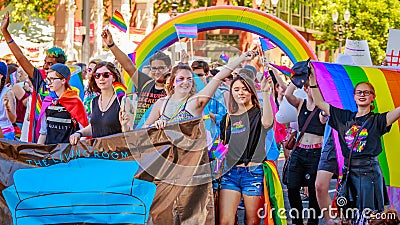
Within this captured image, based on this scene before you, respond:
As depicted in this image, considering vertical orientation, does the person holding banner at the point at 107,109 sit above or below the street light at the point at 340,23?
below

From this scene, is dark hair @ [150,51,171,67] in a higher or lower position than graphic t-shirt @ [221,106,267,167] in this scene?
higher

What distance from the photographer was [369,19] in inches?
1713

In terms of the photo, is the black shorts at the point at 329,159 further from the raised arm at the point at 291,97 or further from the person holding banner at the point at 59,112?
the person holding banner at the point at 59,112

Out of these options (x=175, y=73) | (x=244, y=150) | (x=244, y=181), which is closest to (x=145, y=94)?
(x=175, y=73)

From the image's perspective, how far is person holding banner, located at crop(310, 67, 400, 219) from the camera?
Result: 8.09 metres

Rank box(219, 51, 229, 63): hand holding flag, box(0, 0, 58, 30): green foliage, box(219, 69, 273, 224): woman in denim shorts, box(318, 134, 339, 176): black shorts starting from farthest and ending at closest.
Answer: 1. box(0, 0, 58, 30): green foliage
2. box(318, 134, 339, 176): black shorts
3. box(219, 69, 273, 224): woman in denim shorts
4. box(219, 51, 229, 63): hand holding flag

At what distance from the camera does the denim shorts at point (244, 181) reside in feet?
25.6

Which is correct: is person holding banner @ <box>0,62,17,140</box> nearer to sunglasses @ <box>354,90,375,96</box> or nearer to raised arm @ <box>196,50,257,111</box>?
raised arm @ <box>196,50,257,111</box>

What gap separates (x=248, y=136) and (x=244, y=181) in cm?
40

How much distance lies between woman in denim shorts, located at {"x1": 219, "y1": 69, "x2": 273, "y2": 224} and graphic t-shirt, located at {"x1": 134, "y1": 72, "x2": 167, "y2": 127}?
0.88 m

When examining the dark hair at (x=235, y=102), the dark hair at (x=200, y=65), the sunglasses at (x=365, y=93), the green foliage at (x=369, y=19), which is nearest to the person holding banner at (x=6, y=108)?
the dark hair at (x=200, y=65)

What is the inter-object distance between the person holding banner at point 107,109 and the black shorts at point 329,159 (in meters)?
2.07

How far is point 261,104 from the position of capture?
26.1 ft

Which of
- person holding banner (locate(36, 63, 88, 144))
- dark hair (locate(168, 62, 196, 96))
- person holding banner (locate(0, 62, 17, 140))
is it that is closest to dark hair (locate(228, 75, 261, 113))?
dark hair (locate(168, 62, 196, 96))
